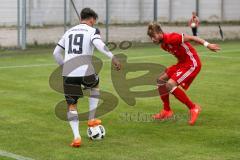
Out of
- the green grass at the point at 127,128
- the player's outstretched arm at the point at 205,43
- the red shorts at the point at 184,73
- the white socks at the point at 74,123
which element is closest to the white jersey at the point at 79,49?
the white socks at the point at 74,123

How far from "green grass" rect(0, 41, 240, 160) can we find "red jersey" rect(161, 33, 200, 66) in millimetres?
1160

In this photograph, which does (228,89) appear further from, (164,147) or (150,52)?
(150,52)

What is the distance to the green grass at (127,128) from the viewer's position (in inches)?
356

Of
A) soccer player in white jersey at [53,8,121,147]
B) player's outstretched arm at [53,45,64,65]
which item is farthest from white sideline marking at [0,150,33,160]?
player's outstretched arm at [53,45,64,65]

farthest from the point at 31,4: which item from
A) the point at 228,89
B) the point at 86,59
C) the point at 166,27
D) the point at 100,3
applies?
the point at 86,59

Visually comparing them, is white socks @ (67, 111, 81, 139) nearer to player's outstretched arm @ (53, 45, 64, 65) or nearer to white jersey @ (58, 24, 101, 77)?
white jersey @ (58, 24, 101, 77)

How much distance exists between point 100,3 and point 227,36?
8905 millimetres

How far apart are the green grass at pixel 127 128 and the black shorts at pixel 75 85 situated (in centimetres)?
Result: 73

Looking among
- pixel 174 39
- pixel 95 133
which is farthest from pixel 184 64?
pixel 95 133

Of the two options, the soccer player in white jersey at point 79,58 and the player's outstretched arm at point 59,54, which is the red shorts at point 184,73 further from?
the player's outstretched arm at point 59,54

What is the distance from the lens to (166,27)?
4116 centimetres

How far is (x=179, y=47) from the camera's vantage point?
11102 mm

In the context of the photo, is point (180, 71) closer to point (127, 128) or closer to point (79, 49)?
point (127, 128)

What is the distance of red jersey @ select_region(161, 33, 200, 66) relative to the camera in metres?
10.9
